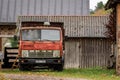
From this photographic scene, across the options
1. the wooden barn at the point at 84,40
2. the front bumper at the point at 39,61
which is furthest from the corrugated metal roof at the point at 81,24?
the front bumper at the point at 39,61

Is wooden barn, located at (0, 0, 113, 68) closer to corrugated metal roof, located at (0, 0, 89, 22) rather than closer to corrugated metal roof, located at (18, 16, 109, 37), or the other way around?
corrugated metal roof, located at (18, 16, 109, 37)

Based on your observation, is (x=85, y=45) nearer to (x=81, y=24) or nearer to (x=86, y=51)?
(x=86, y=51)

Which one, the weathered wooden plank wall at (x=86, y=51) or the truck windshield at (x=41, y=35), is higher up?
the truck windshield at (x=41, y=35)

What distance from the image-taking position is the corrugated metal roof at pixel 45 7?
45031 mm

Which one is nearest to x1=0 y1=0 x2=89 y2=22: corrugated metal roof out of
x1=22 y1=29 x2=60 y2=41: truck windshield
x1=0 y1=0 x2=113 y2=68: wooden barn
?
x1=0 y1=0 x2=113 y2=68: wooden barn

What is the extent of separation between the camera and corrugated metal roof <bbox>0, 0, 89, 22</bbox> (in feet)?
148

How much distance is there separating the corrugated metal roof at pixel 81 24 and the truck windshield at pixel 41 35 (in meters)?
7.63

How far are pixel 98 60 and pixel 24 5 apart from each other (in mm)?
8918

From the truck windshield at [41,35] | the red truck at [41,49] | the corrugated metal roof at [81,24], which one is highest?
the corrugated metal roof at [81,24]

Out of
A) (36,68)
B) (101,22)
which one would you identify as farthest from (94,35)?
(36,68)

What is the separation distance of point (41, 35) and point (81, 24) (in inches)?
357

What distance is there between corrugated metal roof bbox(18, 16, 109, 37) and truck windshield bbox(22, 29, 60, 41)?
763 centimetres

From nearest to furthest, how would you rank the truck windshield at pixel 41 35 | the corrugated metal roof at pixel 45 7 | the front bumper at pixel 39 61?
1. the front bumper at pixel 39 61
2. the truck windshield at pixel 41 35
3. the corrugated metal roof at pixel 45 7

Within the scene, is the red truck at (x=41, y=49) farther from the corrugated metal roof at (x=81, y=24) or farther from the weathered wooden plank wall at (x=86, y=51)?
the weathered wooden plank wall at (x=86, y=51)
